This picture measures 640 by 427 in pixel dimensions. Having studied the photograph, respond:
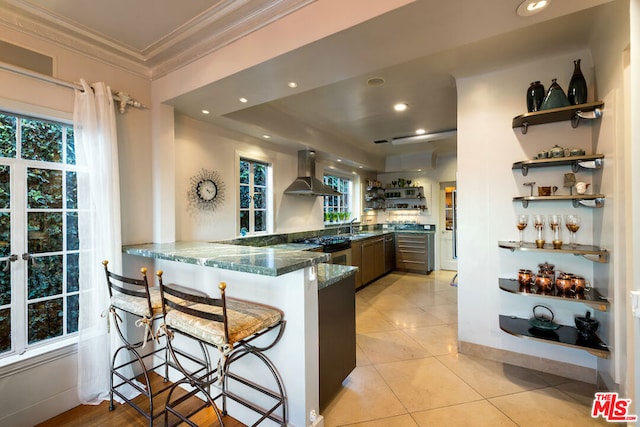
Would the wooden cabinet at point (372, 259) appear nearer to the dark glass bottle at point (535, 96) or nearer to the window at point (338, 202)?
the window at point (338, 202)

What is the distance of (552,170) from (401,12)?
1.89 metres

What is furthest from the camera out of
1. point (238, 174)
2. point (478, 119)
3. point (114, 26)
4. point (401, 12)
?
point (238, 174)

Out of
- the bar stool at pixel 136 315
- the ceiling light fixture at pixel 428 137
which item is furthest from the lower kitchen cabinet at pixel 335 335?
the ceiling light fixture at pixel 428 137

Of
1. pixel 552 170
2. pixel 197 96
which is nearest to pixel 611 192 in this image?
pixel 552 170

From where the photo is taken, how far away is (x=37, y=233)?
1954 millimetres

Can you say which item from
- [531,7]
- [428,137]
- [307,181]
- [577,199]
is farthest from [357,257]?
[531,7]

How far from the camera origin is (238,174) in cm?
346

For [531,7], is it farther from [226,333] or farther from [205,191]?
[205,191]

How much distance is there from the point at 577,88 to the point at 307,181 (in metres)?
3.13

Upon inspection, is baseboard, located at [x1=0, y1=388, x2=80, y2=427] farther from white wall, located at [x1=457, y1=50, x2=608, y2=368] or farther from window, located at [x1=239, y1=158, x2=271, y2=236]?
white wall, located at [x1=457, y1=50, x2=608, y2=368]

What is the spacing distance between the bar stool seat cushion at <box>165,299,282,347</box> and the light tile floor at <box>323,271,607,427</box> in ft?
2.96

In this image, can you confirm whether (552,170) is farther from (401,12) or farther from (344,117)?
(344,117)

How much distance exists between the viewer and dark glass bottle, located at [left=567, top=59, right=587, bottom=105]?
2.00 metres

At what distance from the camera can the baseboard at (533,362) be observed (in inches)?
84.3
